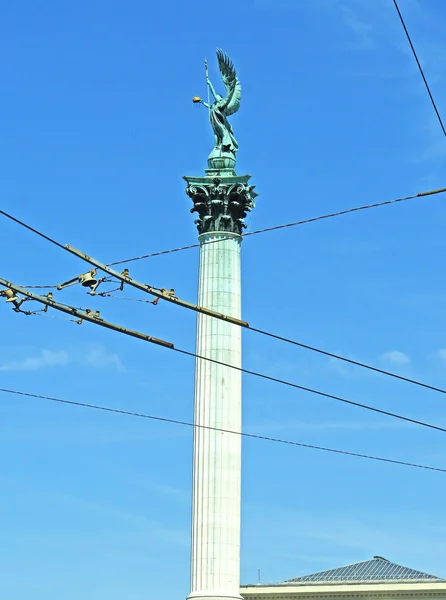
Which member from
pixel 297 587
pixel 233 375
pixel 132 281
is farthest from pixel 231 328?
pixel 132 281

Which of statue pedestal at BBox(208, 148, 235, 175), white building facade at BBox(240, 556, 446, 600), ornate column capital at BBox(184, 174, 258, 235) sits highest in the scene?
statue pedestal at BBox(208, 148, 235, 175)

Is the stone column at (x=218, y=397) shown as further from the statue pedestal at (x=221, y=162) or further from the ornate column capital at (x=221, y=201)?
the statue pedestal at (x=221, y=162)

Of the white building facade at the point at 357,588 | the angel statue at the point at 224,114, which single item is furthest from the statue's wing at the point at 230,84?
the white building facade at the point at 357,588

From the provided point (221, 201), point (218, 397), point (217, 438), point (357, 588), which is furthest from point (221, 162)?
point (357, 588)

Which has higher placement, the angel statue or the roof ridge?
the angel statue

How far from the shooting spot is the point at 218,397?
53.2m

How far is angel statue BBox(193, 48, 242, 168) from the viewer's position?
189 feet

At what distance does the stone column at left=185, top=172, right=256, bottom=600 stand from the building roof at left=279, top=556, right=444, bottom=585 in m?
13.2

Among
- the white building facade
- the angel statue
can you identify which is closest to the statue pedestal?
the angel statue

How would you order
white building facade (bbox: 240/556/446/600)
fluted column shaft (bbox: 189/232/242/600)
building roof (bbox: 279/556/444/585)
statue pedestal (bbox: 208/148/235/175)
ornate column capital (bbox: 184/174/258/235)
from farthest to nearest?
building roof (bbox: 279/556/444/585)
white building facade (bbox: 240/556/446/600)
statue pedestal (bbox: 208/148/235/175)
ornate column capital (bbox: 184/174/258/235)
fluted column shaft (bbox: 189/232/242/600)

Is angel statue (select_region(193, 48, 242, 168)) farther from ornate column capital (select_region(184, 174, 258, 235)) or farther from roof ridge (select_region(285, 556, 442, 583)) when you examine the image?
roof ridge (select_region(285, 556, 442, 583))

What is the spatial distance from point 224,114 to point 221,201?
563 centimetres

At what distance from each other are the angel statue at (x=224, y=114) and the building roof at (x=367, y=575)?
20.9 meters

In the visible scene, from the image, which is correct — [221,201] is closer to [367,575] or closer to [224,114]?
[224,114]
